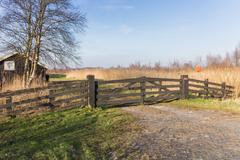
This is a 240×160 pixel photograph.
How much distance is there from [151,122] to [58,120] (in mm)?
→ 2884

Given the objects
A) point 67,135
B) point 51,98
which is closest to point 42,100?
point 51,98

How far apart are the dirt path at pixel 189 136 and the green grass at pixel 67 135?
489mm

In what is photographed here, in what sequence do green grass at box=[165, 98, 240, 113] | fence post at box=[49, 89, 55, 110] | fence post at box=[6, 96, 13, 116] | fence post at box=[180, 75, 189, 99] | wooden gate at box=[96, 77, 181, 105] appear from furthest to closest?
fence post at box=[180, 75, 189, 99] < green grass at box=[165, 98, 240, 113] < wooden gate at box=[96, 77, 181, 105] < fence post at box=[49, 89, 55, 110] < fence post at box=[6, 96, 13, 116]

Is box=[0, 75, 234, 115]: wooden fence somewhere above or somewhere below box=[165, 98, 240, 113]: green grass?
above

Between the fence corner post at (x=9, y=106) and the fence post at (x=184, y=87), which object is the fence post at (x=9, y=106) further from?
the fence post at (x=184, y=87)

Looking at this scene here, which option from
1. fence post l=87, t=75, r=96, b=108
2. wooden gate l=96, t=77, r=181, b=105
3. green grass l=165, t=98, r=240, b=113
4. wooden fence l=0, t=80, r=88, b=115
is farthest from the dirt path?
wooden fence l=0, t=80, r=88, b=115

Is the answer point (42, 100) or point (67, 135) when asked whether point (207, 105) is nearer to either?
point (42, 100)

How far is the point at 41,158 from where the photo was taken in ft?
14.3

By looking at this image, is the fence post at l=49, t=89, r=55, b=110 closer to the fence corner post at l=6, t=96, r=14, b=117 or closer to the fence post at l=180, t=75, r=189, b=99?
the fence corner post at l=6, t=96, r=14, b=117

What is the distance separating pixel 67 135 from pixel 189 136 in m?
2.94

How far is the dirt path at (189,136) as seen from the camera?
4668mm

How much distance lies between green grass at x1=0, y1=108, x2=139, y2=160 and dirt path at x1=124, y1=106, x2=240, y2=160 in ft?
1.61

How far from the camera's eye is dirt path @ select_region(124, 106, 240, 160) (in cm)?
467

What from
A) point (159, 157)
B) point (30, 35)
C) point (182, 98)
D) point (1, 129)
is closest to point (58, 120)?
point (1, 129)
